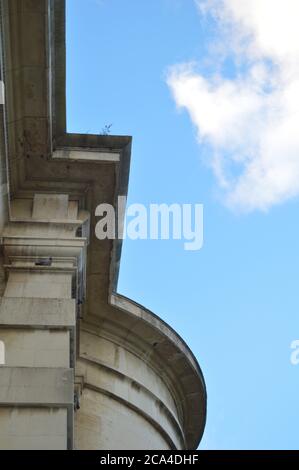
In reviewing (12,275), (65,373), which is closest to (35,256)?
(12,275)

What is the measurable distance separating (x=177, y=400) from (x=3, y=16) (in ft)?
30.3

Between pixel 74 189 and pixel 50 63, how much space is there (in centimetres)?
257

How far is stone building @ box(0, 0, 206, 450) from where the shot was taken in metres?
11.2

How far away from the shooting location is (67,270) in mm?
12117

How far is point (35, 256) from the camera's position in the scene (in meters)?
12.5

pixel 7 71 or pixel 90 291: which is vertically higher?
pixel 7 71

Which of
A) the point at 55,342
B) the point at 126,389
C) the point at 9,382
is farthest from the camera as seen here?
the point at 126,389

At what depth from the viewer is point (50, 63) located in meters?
13.2

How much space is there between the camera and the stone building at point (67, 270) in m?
11.2

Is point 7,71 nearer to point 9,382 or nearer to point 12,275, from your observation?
point 12,275
